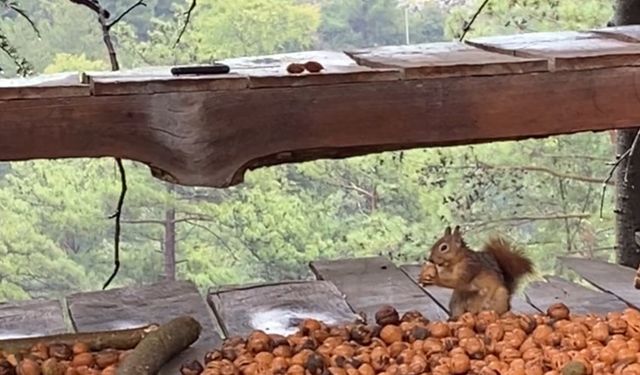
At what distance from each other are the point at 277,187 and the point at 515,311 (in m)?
3.51

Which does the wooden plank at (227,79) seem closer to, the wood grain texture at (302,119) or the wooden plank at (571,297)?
the wood grain texture at (302,119)

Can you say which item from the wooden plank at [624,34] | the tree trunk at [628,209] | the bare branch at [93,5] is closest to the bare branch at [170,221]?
the tree trunk at [628,209]

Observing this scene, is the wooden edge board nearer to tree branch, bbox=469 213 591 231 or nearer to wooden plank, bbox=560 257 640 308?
wooden plank, bbox=560 257 640 308

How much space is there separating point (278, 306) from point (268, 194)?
3374 mm

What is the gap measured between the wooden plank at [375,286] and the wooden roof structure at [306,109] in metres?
0.61

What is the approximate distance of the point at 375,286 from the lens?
2.38m

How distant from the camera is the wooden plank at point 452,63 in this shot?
1662 millimetres

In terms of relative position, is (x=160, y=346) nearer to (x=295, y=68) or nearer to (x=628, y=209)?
(x=295, y=68)

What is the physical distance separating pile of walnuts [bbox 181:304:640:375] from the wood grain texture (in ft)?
1.19

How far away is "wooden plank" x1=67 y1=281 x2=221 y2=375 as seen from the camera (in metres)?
2.15

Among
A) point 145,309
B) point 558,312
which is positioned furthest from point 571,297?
point 145,309

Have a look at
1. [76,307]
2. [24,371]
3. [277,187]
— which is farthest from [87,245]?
[24,371]

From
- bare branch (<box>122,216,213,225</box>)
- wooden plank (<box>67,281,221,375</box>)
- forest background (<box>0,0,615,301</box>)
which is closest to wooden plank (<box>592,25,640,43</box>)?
wooden plank (<box>67,281,221,375</box>)

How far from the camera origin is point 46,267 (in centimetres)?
546
